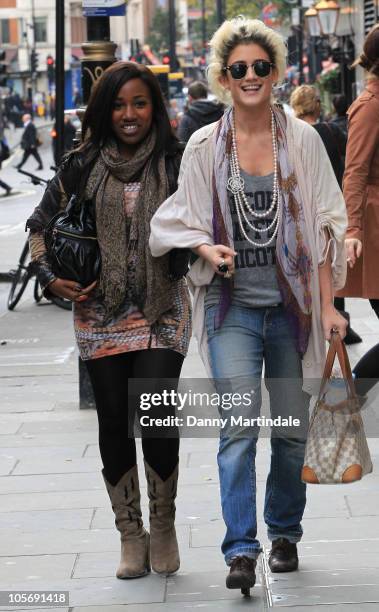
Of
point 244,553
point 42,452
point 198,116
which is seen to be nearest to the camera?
point 244,553

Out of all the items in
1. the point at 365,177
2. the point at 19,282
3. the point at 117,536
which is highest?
the point at 365,177

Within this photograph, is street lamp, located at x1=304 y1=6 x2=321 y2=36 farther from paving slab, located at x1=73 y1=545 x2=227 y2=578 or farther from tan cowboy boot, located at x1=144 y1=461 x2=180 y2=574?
tan cowboy boot, located at x1=144 y1=461 x2=180 y2=574

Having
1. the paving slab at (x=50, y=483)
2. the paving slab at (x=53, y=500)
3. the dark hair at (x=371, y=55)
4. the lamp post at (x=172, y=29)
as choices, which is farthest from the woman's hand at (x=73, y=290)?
the lamp post at (x=172, y=29)

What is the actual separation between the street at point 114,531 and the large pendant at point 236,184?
1.25m

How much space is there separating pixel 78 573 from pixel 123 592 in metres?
0.32

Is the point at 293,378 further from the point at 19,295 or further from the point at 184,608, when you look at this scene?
the point at 19,295

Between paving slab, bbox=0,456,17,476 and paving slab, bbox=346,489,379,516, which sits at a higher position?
paving slab, bbox=346,489,379,516

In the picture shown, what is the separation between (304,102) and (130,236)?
5277 mm

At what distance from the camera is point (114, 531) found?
5848 millimetres

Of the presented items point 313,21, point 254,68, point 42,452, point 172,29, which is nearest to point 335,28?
point 313,21

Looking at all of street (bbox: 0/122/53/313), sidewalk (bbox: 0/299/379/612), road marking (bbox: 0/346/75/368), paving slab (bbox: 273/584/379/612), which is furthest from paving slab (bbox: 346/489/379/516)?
street (bbox: 0/122/53/313)

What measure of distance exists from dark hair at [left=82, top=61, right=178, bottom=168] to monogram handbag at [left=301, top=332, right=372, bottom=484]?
952 millimetres

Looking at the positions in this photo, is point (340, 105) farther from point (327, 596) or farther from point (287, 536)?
point (327, 596)

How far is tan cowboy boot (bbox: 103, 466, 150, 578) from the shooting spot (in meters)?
5.10
